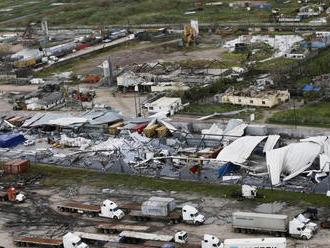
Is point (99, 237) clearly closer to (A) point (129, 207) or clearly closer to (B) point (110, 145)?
(A) point (129, 207)

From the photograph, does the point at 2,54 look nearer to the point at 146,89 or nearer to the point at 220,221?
the point at 146,89

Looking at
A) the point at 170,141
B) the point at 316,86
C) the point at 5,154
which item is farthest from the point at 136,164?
the point at 316,86

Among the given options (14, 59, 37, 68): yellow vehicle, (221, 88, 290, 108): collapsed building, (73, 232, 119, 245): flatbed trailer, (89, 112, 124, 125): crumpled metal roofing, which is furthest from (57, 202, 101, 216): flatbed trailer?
(14, 59, 37, 68): yellow vehicle

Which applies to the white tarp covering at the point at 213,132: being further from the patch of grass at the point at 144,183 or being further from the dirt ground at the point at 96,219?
the dirt ground at the point at 96,219

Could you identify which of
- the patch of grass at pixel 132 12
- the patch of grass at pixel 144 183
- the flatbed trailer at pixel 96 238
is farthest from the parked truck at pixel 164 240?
the patch of grass at pixel 132 12

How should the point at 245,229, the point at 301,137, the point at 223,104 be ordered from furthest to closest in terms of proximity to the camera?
the point at 223,104
the point at 301,137
the point at 245,229

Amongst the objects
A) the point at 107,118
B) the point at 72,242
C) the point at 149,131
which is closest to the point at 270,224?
the point at 72,242
